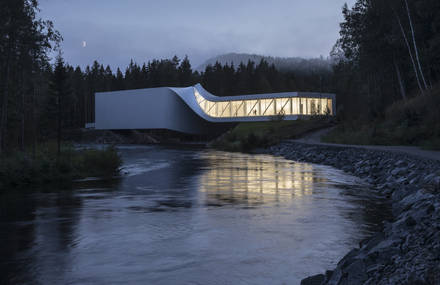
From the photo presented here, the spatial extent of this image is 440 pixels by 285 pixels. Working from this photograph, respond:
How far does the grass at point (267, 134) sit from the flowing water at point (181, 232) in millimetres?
28102

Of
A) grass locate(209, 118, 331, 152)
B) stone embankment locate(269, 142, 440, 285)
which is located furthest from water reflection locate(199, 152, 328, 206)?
grass locate(209, 118, 331, 152)

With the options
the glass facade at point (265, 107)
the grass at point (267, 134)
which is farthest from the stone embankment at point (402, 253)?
the glass facade at point (265, 107)

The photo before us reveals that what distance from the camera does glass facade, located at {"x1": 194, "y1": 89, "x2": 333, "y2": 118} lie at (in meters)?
59.9

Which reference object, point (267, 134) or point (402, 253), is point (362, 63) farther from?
point (402, 253)

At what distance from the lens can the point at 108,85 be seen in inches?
4070

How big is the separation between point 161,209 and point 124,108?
218 ft

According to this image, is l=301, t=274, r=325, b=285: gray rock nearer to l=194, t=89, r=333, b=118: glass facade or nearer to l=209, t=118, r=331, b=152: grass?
l=209, t=118, r=331, b=152: grass

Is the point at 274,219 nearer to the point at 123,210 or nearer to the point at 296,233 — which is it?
the point at 296,233

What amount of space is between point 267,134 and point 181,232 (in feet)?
131

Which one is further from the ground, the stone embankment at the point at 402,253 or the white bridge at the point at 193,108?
the white bridge at the point at 193,108

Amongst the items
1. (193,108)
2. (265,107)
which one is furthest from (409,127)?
(193,108)

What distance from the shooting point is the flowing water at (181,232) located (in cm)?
609

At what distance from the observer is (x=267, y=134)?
157ft

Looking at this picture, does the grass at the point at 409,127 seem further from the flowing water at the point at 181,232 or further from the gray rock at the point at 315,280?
the gray rock at the point at 315,280
